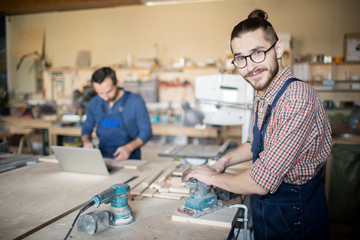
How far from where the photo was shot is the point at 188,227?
122 centimetres

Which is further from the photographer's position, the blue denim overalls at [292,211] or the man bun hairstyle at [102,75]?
the man bun hairstyle at [102,75]

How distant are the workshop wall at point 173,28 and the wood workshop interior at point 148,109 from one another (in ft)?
0.07

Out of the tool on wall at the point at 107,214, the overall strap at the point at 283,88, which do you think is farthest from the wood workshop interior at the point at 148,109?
the overall strap at the point at 283,88

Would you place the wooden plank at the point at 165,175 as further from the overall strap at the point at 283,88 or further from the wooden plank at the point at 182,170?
the overall strap at the point at 283,88

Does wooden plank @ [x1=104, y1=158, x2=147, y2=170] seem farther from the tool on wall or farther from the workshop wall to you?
the workshop wall

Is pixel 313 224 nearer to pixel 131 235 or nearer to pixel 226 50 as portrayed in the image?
pixel 131 235

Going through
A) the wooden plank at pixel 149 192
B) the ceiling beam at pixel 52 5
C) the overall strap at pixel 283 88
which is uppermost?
the ceiling beam at pixel 52 5

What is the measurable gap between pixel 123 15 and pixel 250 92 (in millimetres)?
4643

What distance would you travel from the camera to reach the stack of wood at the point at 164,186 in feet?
5.15

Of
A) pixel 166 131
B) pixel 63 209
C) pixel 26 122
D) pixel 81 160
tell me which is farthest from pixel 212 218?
pixel 26 122

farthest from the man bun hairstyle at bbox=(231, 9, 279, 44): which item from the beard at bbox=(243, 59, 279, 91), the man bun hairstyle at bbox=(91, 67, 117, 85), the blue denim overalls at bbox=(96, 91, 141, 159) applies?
the blue denim overalls at bbox=(96, 91, 141, 159)

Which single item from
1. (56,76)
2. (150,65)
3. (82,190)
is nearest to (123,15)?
(150,65)

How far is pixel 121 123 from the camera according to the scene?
2.74m

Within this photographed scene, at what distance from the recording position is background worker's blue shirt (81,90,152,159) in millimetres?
2732
